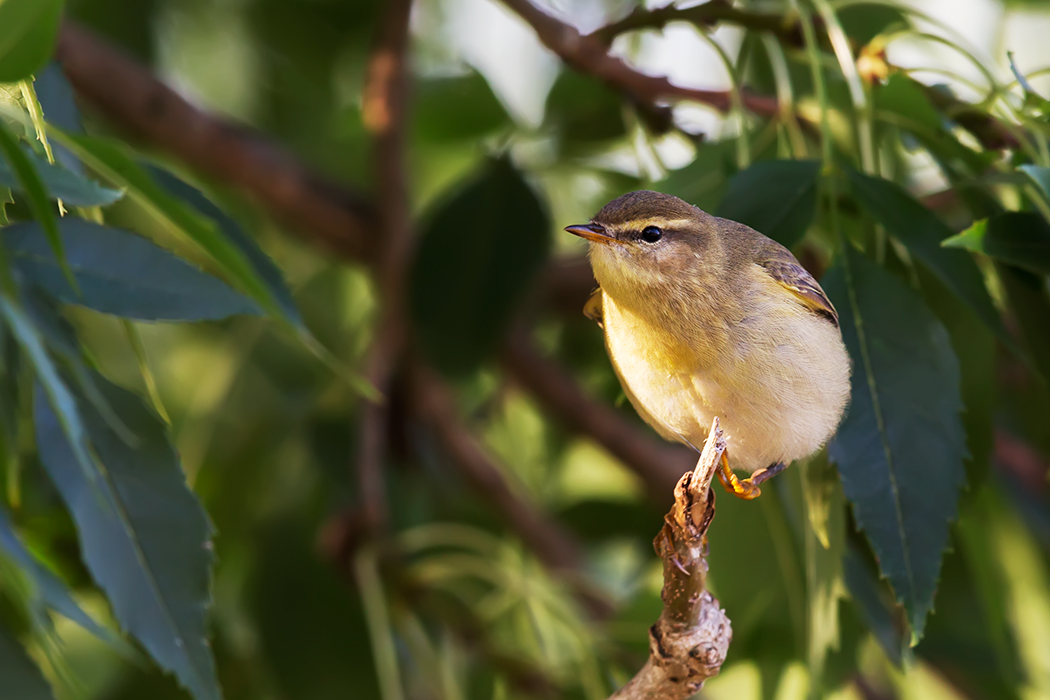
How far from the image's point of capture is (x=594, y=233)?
1.44 meters

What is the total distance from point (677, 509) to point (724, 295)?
311 mm

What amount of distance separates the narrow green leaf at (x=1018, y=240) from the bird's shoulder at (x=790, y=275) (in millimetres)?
170

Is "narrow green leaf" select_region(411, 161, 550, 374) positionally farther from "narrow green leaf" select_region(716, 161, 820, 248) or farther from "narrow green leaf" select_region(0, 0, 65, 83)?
"narrow green leaf" select_region(0, 0, 65, 83)

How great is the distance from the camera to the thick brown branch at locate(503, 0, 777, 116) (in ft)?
5.78

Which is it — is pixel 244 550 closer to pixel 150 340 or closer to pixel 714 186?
pixel 150 340

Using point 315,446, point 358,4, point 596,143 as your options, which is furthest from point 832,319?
point 358,4

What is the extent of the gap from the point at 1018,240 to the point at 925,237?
0.11 metres

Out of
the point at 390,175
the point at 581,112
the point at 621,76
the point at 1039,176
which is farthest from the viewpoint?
the point at 390,175

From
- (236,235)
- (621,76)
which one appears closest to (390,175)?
(621,76)

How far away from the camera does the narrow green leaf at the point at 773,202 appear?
1.33m

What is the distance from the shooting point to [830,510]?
1.38 metres

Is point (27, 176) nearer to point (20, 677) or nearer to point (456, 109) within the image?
point (20, 677)

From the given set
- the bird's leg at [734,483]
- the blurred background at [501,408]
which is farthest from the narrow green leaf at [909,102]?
the bird's leg at [734,483]

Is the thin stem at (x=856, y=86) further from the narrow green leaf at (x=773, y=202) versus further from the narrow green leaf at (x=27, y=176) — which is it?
the narrow green leaf at (x=27, y=176)
